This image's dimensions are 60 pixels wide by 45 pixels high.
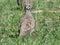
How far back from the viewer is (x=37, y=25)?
→ 948 cm

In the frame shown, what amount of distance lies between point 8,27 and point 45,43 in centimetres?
170

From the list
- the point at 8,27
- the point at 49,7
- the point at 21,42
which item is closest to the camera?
the point at 21,42

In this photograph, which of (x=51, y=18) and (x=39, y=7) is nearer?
(x=51, y=18)

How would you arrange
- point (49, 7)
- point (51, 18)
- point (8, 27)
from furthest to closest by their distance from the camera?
point (49, 7) → point (51, 18) → point (8, 27)

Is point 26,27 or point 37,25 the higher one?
point 26,27

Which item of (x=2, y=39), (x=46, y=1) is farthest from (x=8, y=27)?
(x=46, y=1)

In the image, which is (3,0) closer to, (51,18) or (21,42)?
(51,18)

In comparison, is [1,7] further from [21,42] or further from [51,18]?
[21,42]

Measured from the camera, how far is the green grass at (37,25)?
27.4 feet

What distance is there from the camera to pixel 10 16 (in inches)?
409

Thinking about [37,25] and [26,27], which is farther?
[37,25]

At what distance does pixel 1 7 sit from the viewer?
1128 cm

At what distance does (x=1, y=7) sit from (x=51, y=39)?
3.50 m

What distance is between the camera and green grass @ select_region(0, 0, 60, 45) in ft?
27.4
